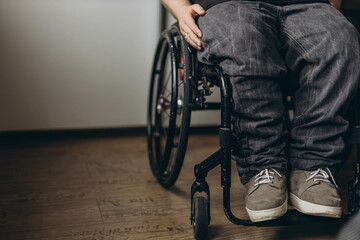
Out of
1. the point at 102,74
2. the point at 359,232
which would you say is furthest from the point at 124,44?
the point at 359,232

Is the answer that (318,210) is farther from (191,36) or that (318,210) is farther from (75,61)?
(75,61)

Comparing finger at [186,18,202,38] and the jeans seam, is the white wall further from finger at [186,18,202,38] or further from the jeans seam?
the jeans seam

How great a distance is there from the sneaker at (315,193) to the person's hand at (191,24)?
0.39 m

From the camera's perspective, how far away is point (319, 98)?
3.05ft

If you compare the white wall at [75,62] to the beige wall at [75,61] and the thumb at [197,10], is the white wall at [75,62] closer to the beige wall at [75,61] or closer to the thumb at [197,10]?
the beige wall at [75,61]

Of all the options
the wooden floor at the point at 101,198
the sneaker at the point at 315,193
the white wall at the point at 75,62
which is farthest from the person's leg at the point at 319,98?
the white wall at the point at 75,62

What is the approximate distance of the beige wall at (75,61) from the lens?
1851 millimetres

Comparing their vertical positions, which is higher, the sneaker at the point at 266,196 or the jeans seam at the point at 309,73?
the jeans seam at the point at 309,73

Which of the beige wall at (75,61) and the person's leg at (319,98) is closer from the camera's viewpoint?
the person's leg at (319,98)

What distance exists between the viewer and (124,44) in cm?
197

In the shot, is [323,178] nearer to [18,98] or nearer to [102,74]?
[102,74]

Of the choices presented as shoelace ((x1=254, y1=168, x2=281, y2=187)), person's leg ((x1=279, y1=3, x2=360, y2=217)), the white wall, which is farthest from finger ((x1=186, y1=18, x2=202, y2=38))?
the white wall

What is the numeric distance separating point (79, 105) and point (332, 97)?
1.32m

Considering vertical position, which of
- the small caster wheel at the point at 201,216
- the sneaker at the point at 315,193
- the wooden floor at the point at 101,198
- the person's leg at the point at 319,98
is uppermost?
the person's leg at the point at 319,98
